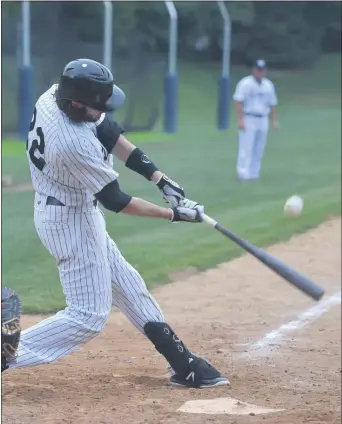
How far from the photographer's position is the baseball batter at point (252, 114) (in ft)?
50.6

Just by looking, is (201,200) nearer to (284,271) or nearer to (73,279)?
(284,271)

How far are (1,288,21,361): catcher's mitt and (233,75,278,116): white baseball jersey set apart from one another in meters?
11.4

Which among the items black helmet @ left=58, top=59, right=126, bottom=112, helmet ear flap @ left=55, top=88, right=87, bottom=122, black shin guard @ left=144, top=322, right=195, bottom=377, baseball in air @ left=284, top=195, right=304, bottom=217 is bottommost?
baseball in air @ left=284, top=195, right=304, bottom=217

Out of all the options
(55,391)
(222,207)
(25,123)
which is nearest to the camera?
(55,391)

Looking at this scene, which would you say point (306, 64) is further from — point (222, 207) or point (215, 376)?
point (215, 376)

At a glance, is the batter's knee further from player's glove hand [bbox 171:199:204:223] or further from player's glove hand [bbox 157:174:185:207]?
player's glove hand [bbox 157:174:185:207]

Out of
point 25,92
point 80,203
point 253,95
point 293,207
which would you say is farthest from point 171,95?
point 80,203

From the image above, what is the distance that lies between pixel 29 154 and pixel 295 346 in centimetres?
256

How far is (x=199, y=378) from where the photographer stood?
199 inches

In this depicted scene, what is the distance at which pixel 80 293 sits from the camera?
4.67 m

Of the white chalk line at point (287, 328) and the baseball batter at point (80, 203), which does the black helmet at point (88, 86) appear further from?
the white chalk line at point (287, 328)

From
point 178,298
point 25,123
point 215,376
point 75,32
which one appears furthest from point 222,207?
point 75,32

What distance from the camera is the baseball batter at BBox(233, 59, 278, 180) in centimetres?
1544

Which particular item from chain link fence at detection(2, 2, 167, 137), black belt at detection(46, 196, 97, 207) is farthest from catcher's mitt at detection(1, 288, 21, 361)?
chain link fence at detection(2, 2, 167, 137)
